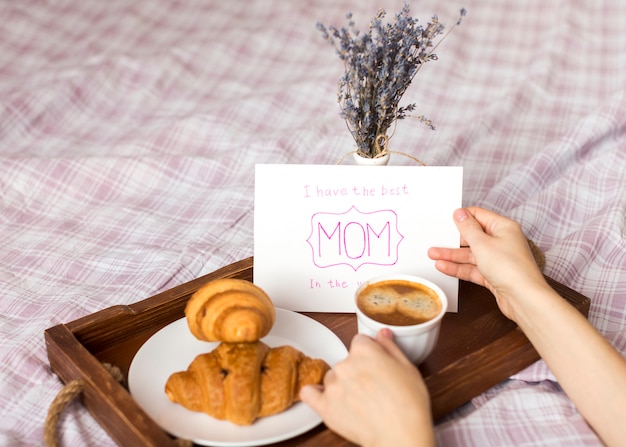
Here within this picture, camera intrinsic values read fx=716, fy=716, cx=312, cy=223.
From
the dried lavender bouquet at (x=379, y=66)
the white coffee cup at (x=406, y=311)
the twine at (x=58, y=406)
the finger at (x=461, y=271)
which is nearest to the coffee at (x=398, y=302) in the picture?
the white coffee cup at (x=406, y=311)

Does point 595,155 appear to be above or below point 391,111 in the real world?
below

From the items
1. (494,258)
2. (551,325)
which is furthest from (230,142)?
(551,325)

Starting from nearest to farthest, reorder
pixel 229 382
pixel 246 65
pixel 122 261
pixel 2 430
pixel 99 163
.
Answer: pixel 229 382
pixel 2 430
pixel 122 261
pixel 99 163
pixel 246 65

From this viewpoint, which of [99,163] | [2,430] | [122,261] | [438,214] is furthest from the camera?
[99,163]

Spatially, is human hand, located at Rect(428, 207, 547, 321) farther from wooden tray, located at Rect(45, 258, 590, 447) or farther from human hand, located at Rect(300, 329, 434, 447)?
human hand, located at Rect(300, 329, 434, 447)

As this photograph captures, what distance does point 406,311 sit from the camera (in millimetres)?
1001

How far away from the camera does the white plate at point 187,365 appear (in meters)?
0.89

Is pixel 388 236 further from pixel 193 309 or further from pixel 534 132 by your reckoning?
pixel 534 132

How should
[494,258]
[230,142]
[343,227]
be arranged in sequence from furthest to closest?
[230,142] < [343,227] < [494,258]

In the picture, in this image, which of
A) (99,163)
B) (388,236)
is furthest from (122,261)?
(388,236)

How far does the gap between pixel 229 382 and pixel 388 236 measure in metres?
0.39

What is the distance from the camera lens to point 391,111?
3.93 feet

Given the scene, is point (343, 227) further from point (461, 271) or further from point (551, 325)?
point (551, 325)

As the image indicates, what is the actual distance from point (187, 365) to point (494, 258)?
1.54 ft
